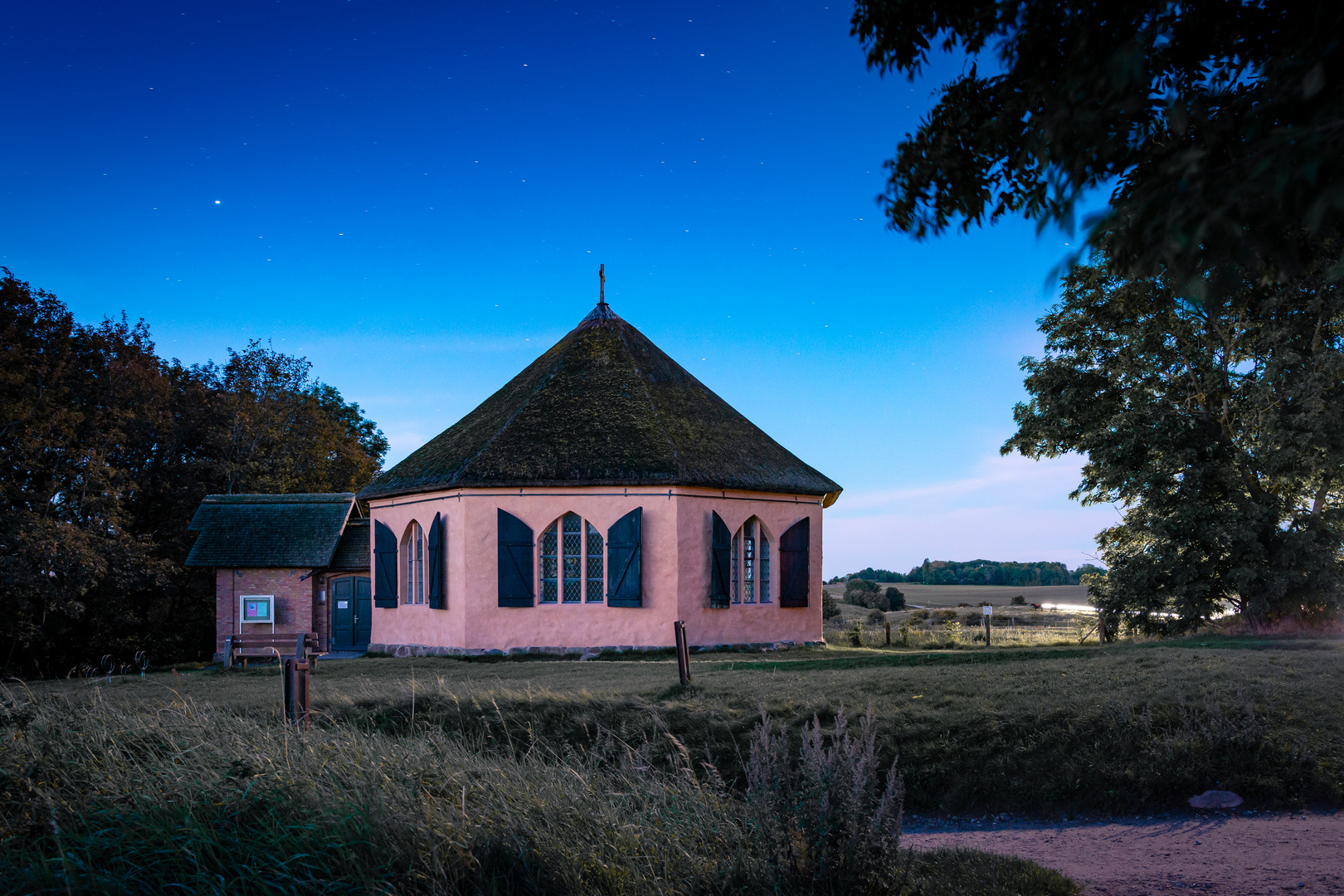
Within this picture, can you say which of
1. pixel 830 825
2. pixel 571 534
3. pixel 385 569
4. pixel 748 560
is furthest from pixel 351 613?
pixel 830 825

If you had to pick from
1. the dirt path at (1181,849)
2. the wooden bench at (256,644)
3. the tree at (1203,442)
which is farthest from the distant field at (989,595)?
the dirt path at (1181,849)

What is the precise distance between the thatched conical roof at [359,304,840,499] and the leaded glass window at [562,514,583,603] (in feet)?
3.61

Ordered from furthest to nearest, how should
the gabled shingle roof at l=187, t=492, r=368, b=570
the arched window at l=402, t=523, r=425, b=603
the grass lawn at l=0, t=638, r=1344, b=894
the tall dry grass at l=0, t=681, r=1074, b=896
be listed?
the gabled shingle roof at l=187, t=492, r=368, b=570, the arched window at l=402, t=523, r=425, b=603, the grass lawn at l=0, t=638, r=1344, b=894, the tall dry grass at l=0, t=681, r=1074, b=896

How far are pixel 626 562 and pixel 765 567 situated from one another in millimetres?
4283

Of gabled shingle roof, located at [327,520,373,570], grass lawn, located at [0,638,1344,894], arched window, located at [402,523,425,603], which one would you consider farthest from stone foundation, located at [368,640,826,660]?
gabled shingle roof, located at [327,520,373,570]

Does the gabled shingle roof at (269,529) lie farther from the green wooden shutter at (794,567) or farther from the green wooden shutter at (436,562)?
the green wooden shutter at (794,567)

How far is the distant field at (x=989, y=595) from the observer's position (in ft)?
223

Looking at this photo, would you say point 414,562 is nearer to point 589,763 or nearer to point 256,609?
point 256,609

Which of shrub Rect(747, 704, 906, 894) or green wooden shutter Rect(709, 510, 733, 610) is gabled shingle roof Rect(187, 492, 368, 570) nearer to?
green wooden shutter Rect(709, 510, 733, 610)

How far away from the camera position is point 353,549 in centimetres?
2638

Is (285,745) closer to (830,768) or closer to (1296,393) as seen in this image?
(830,768)

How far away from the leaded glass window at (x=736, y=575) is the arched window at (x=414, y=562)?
7.95 metres

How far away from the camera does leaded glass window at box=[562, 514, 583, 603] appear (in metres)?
21.3

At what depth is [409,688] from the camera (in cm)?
1291
